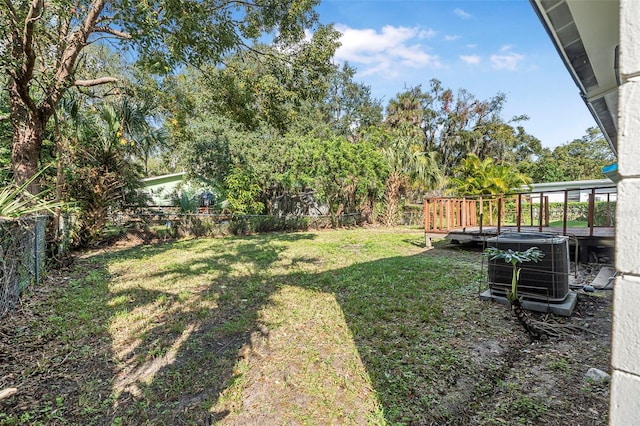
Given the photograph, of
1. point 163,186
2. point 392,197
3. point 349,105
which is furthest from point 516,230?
point 349,105

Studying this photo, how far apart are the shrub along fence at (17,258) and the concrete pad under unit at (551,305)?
5316 millimetres

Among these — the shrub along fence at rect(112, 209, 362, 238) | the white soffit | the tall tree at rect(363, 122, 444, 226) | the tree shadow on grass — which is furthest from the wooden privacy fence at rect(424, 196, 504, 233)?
the shrub along fence at rect(112, 209, 362, 238)

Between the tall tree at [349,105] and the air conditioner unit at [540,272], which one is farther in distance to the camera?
the tall tree at [349,105]

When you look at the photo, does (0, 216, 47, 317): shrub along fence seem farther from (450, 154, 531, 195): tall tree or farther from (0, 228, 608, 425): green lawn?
(450, 154, 531, 195): tall tree

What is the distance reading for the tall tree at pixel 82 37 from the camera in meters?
4.15

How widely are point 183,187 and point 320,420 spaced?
13.4 metres

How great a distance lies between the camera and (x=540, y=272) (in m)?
3.49

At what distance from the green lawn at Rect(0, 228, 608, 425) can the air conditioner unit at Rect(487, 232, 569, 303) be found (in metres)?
0.43

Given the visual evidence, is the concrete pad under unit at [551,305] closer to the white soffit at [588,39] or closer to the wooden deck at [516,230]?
the white soffit at [588,39]

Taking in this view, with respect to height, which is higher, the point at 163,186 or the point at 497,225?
the point at 163,186

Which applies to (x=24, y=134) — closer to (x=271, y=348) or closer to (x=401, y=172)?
(x=271, y=348)

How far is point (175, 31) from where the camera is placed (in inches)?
187

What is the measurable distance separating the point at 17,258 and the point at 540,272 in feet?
19.6

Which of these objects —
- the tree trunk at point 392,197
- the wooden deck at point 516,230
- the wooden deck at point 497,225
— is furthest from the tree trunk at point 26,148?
the tree trunk at point 392,197
